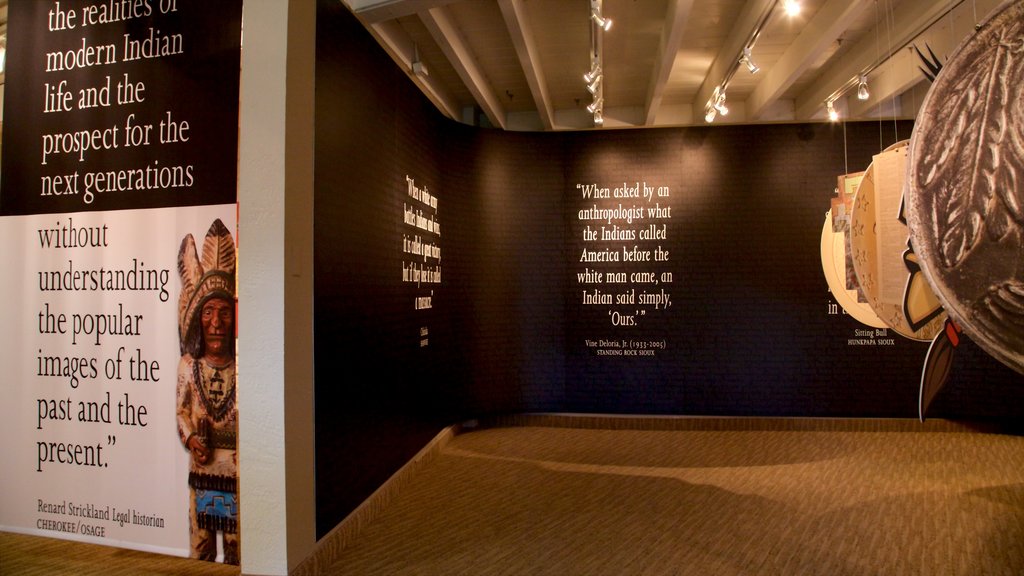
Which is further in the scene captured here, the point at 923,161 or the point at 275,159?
the point at 275,159

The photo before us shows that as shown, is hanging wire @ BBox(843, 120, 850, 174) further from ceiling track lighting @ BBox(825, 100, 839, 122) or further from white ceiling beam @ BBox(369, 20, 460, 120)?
white ceiling beam @ BBox(369, 20, 460, 120)

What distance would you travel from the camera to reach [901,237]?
10.6 ft

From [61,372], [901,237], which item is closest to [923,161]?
[901,237]

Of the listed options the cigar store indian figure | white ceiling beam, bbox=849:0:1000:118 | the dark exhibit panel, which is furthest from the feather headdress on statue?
white ceiling beam, bbox=849:0:1000:118

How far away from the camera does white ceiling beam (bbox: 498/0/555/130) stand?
441 cm

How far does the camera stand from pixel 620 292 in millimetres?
6871

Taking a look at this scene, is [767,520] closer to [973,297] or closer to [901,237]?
[901,237]

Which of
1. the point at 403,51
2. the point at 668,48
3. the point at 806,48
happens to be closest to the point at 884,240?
the point at 668,48

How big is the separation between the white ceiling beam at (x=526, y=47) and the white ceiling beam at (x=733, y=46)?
69.6 inches

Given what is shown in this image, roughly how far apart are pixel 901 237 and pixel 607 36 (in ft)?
10.8

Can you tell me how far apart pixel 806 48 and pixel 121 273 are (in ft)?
18.0

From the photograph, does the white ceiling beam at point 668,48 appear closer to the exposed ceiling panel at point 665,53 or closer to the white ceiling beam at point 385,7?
the exposed ceiling panel at point 665,53

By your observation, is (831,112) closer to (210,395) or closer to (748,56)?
(748,56)

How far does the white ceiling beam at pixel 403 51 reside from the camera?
4789 mm
